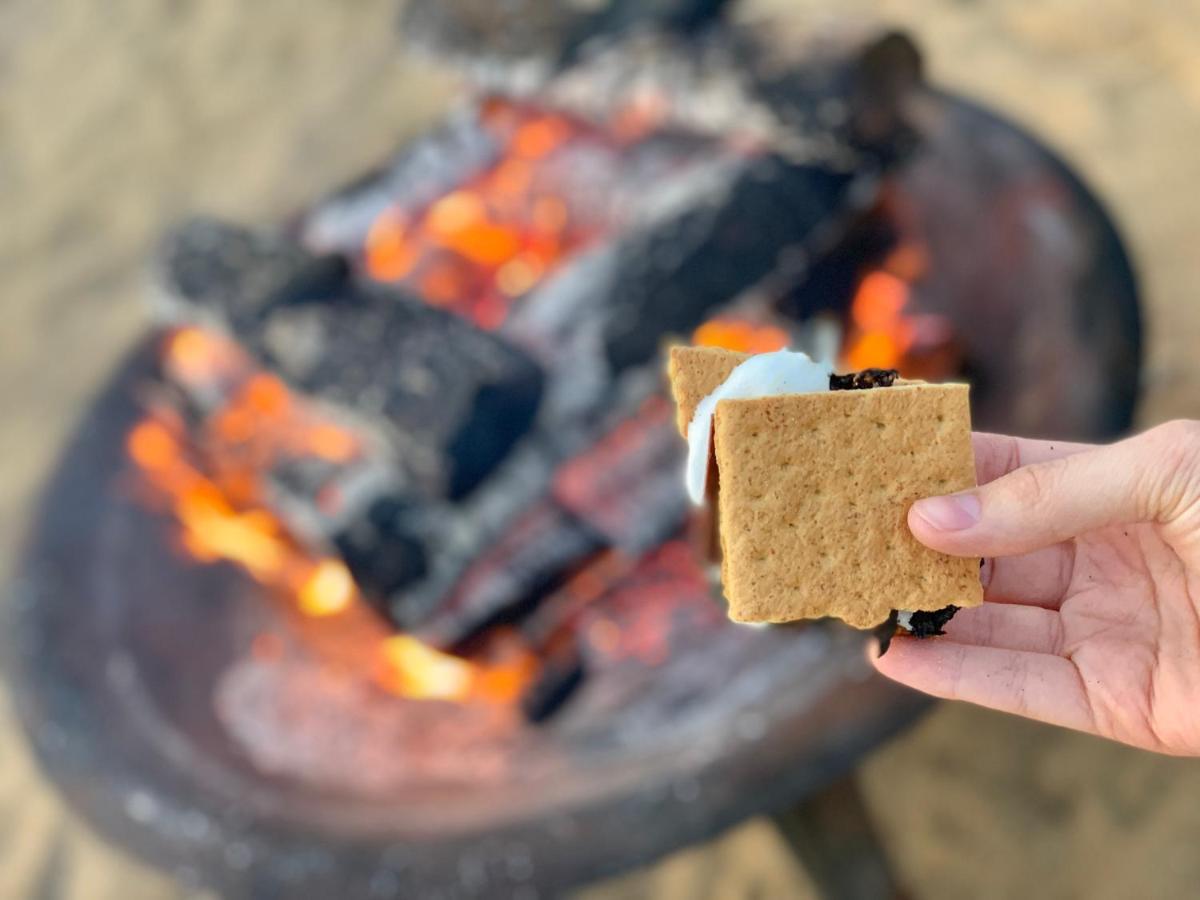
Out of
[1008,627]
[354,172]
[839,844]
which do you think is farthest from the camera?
[354,172]

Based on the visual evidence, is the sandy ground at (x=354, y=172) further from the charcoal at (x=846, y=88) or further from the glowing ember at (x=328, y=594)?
the glowing ember at (x=328, y=594)

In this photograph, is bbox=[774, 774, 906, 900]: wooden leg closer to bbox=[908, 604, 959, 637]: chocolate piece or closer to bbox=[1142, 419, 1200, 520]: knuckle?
bbox=[908, 604, 959, 637]: chocolate piece

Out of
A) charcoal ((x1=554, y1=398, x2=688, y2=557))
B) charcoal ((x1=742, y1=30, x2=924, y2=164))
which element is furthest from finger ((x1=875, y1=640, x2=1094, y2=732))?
charcoal ((x1=742, y1=30, x2=924, y2=164))

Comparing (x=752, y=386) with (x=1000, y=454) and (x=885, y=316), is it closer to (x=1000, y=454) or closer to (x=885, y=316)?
(x=1000, y=454)

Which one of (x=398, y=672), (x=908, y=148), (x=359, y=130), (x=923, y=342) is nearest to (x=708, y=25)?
(x=908, y=148)

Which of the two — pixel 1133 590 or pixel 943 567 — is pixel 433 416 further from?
pixel 1133 590

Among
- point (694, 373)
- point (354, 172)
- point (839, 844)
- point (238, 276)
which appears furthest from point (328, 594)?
point (354, 172)

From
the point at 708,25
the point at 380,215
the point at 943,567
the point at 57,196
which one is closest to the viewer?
the point at 943,567

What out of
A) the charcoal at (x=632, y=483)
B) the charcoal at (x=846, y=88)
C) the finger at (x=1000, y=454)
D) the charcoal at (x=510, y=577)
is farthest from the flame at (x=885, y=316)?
the finger at (x=1000, y=454)
